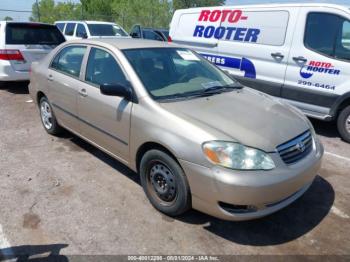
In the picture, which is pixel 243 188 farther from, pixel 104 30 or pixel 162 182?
pixel 104 30

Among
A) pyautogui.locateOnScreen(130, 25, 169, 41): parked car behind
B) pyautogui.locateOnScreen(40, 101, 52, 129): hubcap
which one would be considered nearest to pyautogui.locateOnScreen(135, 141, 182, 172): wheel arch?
pyautogui.locateOnScreen(40, 101, 52, 129): hubcap

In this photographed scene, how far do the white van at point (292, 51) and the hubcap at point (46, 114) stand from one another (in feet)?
11.0

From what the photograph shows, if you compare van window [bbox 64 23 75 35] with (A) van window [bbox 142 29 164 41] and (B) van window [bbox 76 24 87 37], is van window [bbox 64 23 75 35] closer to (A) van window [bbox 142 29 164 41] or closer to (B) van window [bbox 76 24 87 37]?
(B) van window [bbox 76 24 87 37]

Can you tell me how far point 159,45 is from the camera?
424 centimetres

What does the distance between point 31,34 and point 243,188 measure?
7014 mm

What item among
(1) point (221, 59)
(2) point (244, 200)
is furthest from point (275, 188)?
(1) point (221, 59)

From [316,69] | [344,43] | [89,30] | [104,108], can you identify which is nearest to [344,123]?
[316,69]

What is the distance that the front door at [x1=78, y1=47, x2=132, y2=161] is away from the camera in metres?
3.63

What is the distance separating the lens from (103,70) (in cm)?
400

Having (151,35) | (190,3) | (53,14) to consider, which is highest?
(190,3)

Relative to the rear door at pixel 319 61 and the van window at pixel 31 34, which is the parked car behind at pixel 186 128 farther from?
the van window at pixel 31 34

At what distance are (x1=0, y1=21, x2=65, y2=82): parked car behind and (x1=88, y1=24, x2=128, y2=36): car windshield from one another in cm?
598

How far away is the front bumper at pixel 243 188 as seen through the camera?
275 cm

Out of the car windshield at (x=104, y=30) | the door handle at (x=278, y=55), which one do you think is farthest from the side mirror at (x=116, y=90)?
the car windshield at (x=104, y=30)
